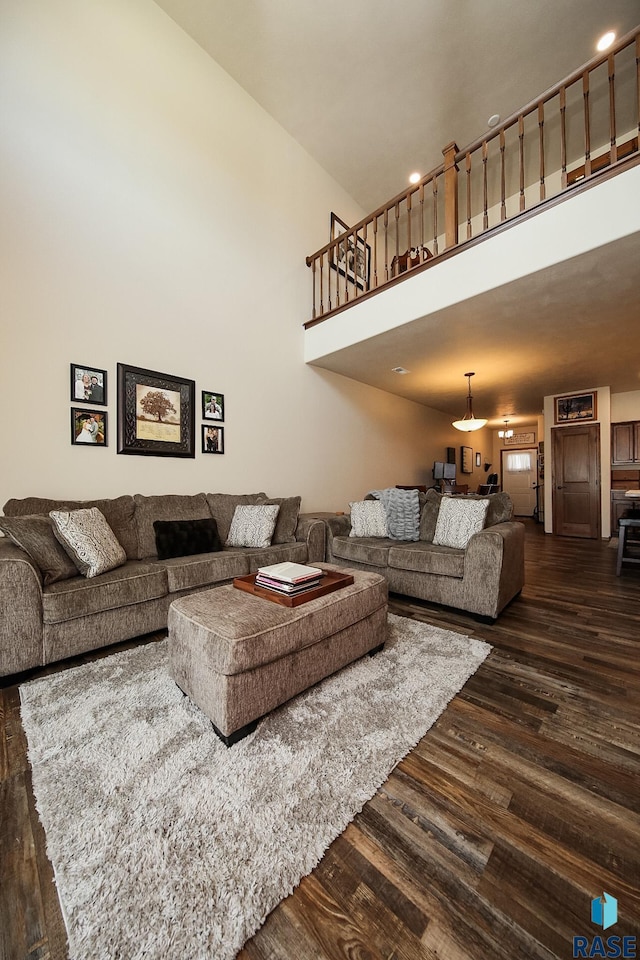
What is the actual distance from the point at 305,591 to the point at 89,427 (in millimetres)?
2232

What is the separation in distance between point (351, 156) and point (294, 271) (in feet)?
6.17

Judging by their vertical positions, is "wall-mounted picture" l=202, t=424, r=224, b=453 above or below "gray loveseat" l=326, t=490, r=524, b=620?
above

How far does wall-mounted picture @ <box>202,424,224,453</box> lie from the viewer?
11.5 feet

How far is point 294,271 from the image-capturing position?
4383 millimetres

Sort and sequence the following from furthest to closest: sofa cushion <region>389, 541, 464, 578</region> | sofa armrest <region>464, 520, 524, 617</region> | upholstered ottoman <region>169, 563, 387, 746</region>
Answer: sofa cushion <region>389, 541, 464, 578</region>, sofa armrest <region>464, 520, 524, 617</region>, upholstered ottoman <region>169, 563, 387, 746</region>

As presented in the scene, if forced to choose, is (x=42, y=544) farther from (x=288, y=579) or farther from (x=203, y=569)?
(x=288, y=579)

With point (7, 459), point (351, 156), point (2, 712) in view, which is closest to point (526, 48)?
point (351, 156)

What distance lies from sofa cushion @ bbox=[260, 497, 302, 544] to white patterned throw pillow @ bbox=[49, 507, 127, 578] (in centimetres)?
142

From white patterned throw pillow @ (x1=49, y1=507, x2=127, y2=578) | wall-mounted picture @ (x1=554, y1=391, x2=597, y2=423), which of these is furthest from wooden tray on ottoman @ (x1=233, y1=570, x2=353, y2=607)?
wall-mounted picture @ (x1=554, y1=391, x2=597, y2=423)

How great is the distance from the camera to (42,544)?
6.68 feet

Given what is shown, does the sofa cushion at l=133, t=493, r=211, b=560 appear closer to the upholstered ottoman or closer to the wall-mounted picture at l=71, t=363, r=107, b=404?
the wall-mounted picture at l=71, t=363, r=107, b=404

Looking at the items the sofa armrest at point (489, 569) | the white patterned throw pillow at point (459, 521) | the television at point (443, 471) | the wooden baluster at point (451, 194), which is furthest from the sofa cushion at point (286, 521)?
the television at point (443, 471)

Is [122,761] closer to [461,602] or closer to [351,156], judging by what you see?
[461,602]

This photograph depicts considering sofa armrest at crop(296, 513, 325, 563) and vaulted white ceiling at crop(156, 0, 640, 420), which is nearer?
vaulted white ceiling at crop(156, 0, 640, 420)
